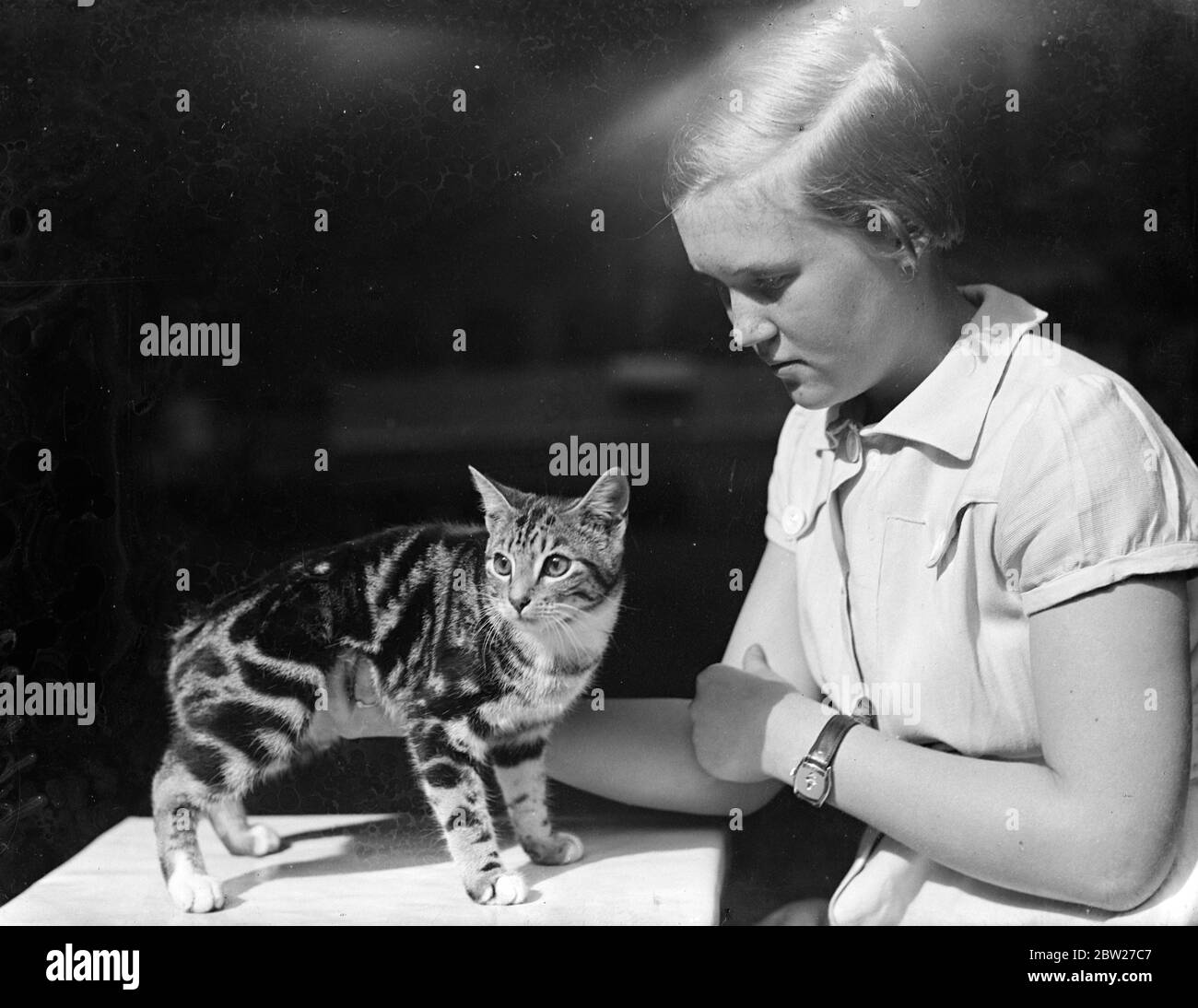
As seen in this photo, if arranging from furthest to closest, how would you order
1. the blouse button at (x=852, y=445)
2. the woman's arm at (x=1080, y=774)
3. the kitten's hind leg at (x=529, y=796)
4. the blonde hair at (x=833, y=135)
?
the kitten's hind leg at (x=529, y=796) → the blouse button at (x=852, y=445) → the blonde hair at (x=833, y=135) → the woman's arm at (x=1080, y=774)

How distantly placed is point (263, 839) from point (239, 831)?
48 millimetres

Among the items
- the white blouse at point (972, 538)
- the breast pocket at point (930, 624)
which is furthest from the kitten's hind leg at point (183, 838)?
the breast pocket at point (930, 624)

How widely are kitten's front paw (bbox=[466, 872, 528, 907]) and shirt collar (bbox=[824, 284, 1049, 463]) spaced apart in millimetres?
1030

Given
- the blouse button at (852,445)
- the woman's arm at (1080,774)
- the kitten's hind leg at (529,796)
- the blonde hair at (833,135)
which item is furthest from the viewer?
the kitten's hind leg at (529,796)

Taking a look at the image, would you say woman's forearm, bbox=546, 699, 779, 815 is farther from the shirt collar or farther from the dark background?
the shirt collar

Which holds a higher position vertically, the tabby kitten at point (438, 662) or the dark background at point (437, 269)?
the dark background at point (437, 269)

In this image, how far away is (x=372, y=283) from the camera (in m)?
2.23

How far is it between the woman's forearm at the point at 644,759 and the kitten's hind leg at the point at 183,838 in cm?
66

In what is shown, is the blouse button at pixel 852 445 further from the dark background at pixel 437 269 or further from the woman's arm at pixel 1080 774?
the woman's arm at pixel 1080 774

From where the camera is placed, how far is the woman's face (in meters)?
2.03

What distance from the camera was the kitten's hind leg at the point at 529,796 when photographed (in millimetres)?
2230

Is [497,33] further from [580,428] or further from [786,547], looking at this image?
[786,547]

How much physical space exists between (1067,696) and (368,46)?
1.69 meters

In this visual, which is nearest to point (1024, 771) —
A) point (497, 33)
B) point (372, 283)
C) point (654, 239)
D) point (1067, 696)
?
point (1067, 696)
